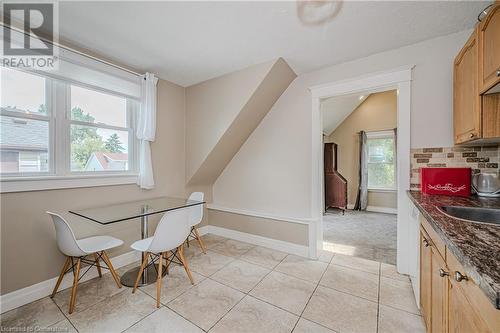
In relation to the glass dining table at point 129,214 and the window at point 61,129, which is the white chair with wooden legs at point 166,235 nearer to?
the glass dining table at point 129,214

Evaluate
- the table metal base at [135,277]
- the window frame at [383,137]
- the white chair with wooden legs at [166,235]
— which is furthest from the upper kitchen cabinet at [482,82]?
the window frame at [383,137]

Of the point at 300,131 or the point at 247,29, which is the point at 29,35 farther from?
the point at 300,131

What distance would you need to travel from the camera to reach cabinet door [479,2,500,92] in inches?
47.0

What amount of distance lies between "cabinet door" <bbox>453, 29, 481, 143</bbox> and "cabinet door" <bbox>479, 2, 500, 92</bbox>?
0.07 meters

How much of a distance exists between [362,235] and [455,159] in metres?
1.98

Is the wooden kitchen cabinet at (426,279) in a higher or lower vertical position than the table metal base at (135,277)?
higher

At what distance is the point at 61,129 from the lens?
207 cm

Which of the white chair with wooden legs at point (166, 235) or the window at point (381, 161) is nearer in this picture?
the white chair with wooden legs at point (166, 235)

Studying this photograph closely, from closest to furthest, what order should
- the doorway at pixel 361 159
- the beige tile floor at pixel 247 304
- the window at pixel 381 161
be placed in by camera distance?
1. the beige tile floor at pixel 247 304
2. the doorway at pixel 361 159
3. the window at pixel 381 161

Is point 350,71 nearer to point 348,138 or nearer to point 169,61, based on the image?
point 169,61

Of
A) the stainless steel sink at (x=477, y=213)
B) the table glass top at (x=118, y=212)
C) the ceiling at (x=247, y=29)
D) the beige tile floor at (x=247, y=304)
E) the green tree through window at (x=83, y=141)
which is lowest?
the beige tile floor at (x=247, y=304)

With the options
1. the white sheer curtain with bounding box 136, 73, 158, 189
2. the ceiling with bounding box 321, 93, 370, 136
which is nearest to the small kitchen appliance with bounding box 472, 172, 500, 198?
the ceiling with bounding box 321, 93, 370, 136

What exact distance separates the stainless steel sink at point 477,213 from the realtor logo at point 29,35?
131 inches

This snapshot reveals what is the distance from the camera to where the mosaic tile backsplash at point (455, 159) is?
181cm
